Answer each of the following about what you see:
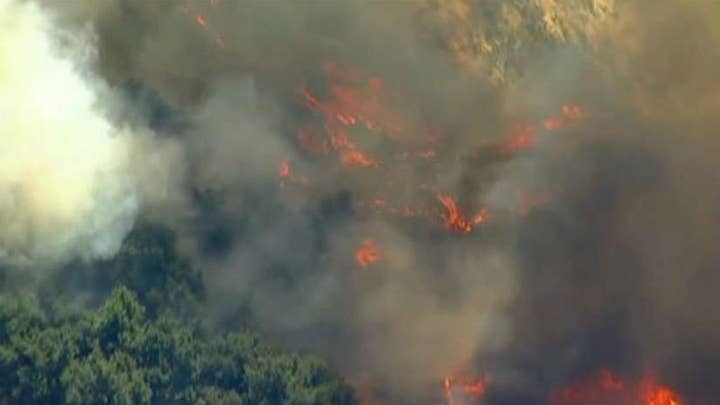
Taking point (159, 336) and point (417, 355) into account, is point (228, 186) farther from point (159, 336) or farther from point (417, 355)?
point (417, 355)

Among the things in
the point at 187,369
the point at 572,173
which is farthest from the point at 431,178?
the point at 187,369

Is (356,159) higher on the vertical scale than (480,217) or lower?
higher

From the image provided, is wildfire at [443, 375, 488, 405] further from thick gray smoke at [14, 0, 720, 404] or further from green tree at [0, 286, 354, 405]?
green tree at [0, 286, 354, 405]

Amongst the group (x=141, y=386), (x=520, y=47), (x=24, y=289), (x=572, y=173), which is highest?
(x=520, y=47)

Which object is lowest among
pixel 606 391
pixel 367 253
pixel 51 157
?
pixel 606 391

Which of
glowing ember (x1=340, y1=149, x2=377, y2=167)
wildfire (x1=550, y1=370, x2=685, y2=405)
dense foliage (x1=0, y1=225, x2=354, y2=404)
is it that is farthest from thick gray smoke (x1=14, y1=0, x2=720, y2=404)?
dense foliage (x1=0, y1=225, x2=354, y2=404)

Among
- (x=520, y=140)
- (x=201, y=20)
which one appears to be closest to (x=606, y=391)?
(x=520, y=140)

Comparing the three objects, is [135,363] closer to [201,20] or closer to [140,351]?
[140,351]
